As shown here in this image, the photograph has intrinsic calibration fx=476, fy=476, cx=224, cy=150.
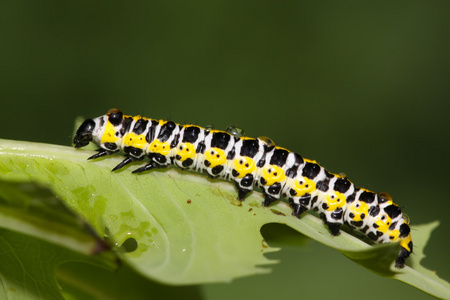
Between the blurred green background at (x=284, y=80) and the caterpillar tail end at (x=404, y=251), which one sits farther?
the blurred green background at (x=284, y=80)

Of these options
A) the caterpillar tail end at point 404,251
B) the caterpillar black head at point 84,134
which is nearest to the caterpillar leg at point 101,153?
the caterpillar black head at point 84,134

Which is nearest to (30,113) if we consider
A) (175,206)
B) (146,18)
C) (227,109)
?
(146,18)

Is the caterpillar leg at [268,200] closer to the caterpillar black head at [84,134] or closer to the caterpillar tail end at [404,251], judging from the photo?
the caterpillar tail end at [404,251]

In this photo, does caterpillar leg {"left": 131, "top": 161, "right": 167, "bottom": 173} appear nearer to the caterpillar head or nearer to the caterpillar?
the caterpillar

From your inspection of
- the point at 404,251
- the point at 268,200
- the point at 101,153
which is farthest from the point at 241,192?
the point at 404,251

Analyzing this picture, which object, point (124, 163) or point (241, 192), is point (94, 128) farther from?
point (241, 192)
